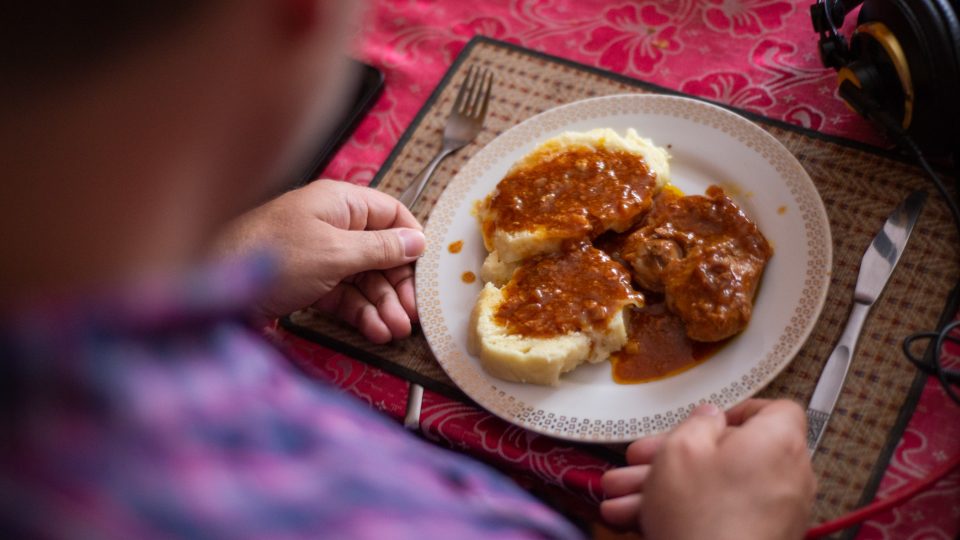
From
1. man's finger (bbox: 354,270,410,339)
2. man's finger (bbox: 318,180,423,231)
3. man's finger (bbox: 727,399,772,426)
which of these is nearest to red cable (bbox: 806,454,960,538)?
man's finger (bbox: 727,399,772,426)

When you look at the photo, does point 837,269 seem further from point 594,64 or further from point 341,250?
point 341,250

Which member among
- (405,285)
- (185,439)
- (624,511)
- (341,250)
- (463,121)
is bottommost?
(624,511)

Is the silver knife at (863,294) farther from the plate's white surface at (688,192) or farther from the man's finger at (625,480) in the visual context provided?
the man's finger at (625,480)

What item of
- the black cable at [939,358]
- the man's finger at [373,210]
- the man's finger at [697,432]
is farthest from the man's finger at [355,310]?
the black cable at [939,358]

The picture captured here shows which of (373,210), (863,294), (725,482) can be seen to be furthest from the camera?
(373,210)

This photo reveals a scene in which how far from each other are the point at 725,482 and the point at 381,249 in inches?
29.3

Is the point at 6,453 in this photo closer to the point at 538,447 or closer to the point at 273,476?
the point at 273,476

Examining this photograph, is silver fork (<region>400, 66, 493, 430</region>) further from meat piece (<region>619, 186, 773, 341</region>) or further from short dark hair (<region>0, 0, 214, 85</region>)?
short dark hair (<region>0, 0, 214, 85</region>)

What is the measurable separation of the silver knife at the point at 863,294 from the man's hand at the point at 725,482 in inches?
3.9

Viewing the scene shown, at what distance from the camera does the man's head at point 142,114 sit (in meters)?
0.51

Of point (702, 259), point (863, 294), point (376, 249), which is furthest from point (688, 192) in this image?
point (376, 249)

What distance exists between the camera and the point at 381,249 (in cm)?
146

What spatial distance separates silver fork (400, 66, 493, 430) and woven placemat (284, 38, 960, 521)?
0.08ft

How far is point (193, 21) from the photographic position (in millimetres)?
540
